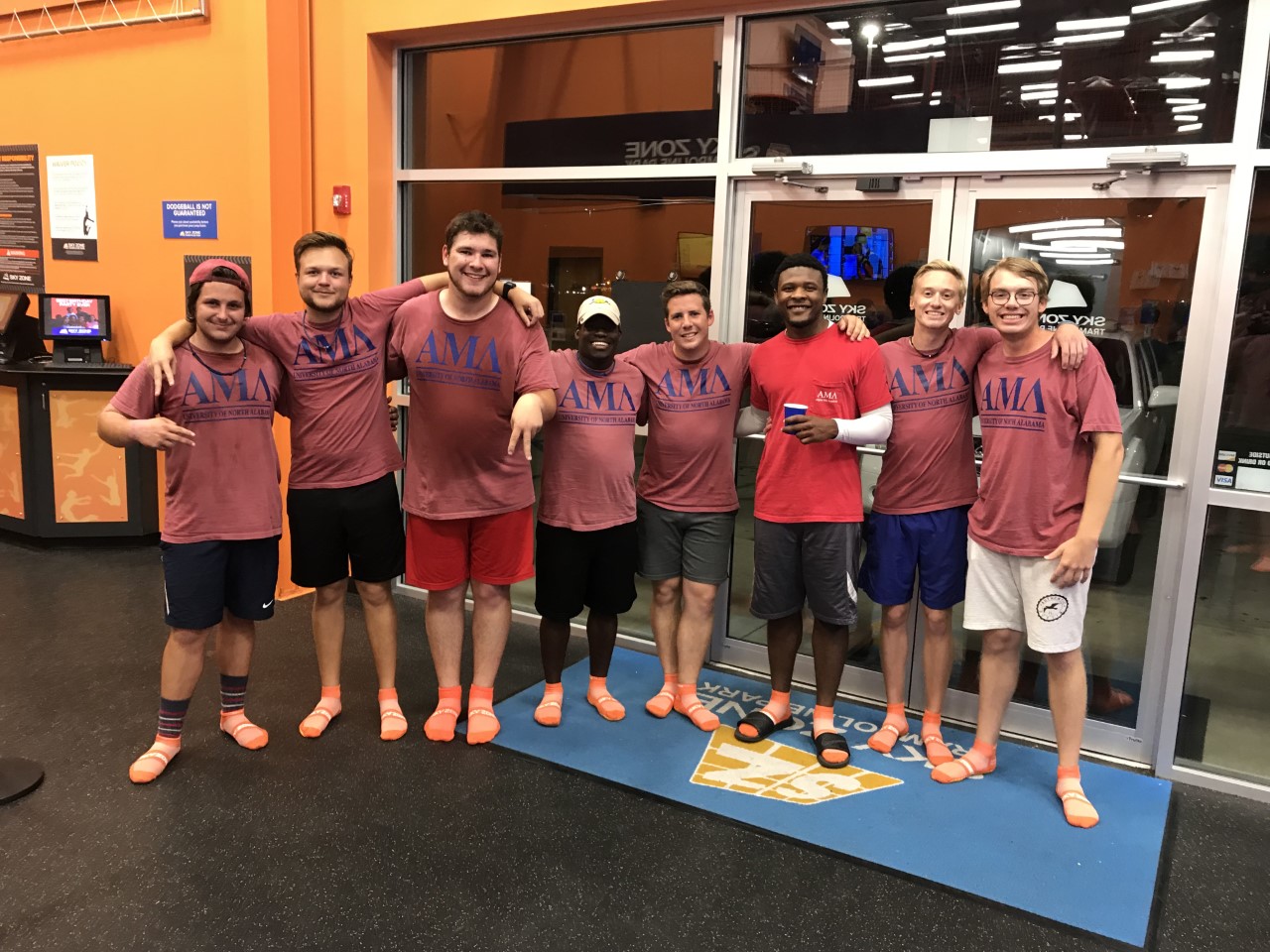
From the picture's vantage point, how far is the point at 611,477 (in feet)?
10.8

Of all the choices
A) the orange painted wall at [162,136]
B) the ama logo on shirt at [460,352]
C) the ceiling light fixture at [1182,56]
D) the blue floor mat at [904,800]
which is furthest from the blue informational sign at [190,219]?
the ceiling light fixture at [1182,56]

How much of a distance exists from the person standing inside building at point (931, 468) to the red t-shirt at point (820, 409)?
0.42ft

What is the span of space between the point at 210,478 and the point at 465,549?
861 mm

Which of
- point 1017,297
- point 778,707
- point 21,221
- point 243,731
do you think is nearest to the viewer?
point 1017,297

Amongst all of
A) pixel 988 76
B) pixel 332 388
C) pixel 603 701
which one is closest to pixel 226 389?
pixel 332 388

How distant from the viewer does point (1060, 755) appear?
119 inches

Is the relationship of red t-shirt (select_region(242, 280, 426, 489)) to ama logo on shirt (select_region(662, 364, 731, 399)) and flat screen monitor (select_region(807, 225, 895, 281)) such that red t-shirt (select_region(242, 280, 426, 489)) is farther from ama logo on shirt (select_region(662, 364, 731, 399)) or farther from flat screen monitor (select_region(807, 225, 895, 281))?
flat screen monitor (select_region(807, 225, 895, 281))

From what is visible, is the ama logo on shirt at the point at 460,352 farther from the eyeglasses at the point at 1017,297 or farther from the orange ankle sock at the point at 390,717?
the eyeglasses at the point at 1017,297

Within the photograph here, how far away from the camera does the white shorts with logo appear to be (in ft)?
9.31

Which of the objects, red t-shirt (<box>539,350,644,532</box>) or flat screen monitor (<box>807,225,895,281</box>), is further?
flat screen monitor (<box>807,225,895,281</box>)

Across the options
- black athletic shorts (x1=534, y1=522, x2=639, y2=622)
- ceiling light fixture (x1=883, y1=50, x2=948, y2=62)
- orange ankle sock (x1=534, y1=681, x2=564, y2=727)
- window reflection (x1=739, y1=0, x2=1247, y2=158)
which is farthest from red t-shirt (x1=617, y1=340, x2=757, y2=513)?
ceiling light fixture (x1=883, y1=50, x2=948, y2=62)

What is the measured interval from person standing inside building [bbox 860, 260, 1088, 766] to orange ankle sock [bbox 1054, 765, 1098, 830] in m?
0.37

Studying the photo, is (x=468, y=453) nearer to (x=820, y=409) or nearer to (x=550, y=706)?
(x=550, y=706)

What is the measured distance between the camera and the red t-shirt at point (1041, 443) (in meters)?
2.78
